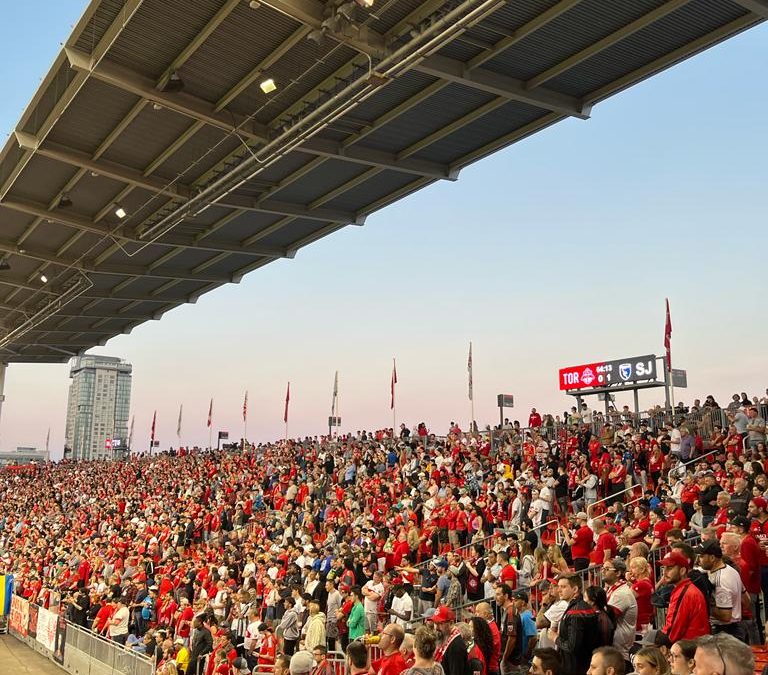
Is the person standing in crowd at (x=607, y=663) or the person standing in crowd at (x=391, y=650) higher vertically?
the person standing in crowd at (x=607, y=663)

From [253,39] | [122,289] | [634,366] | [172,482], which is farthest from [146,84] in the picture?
[172,482]

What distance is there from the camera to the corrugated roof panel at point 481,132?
55.7 ft

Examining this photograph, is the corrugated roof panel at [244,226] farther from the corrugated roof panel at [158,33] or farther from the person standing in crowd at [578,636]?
the person standing in crowd at [578,636]

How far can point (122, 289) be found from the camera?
32031mm

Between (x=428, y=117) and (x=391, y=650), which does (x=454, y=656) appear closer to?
(x=391, y=650)

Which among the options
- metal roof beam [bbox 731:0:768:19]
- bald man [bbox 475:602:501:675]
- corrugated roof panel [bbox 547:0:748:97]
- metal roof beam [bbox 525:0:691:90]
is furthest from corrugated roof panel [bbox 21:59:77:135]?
bald man [bbox 475:602:501:675]

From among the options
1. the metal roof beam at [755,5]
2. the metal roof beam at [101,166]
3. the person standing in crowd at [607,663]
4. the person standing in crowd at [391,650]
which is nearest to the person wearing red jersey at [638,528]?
the person standing in crowd at [391,650]

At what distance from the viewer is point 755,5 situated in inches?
486

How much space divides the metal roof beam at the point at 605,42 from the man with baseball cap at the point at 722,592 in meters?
9.82

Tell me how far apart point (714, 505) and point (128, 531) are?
22767mm

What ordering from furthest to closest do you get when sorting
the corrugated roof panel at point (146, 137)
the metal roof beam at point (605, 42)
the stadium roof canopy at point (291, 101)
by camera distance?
the corrugated roof panel at point (146, 137) < the stadium roof canopy at point (291, 101) < the metal roof beam at point (605, 42)

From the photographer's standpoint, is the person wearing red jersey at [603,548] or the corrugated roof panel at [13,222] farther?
the corrugated roof panel at [13,222]

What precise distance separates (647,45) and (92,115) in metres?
12.1

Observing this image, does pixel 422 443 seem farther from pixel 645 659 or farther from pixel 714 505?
pixel 645 659
